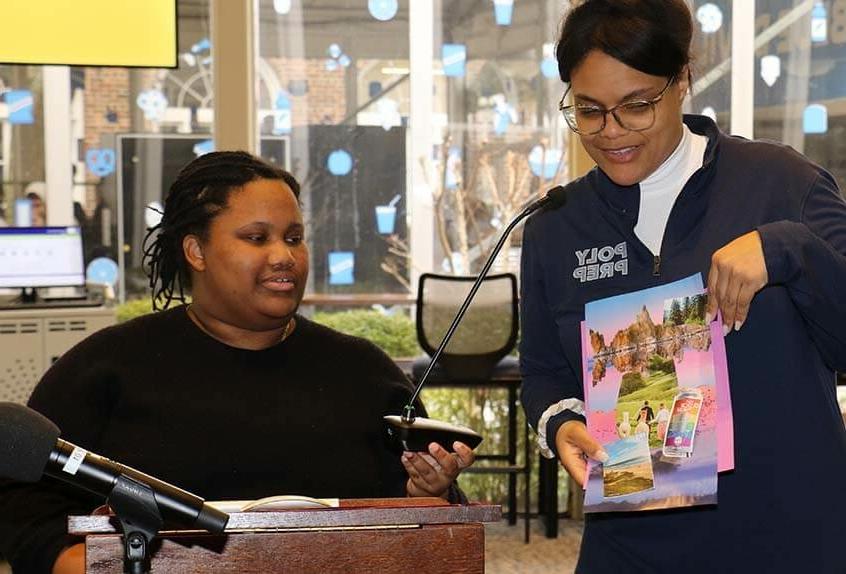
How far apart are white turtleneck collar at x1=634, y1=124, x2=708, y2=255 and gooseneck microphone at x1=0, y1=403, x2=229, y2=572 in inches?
29.7

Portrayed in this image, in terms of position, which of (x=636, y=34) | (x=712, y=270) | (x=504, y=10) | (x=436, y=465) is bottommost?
(x=436, y=465)

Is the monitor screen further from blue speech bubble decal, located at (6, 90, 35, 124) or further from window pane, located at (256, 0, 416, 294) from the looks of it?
window pane, located at (256, 0, 416, 294)

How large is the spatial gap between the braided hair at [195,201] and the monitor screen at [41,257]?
334 centimetres

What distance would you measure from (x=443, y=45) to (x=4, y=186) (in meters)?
2.36

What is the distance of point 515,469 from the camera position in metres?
5.40

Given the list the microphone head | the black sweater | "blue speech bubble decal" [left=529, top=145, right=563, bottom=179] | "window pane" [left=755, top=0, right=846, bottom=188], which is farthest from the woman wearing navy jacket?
"window pane" [left=755, top=0, right=846, bottom=188]

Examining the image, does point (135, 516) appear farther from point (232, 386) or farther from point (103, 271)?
point (103, 271)

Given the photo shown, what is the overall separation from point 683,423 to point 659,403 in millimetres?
43

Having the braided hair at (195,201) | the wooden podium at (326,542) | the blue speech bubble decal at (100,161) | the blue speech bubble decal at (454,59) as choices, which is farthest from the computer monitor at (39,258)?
the wooden podium at (326,542)

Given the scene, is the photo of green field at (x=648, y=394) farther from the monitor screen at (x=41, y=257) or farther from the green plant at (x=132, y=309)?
the green plant at (x=132, y=309)

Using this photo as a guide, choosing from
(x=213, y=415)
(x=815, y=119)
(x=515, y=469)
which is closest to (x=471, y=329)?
(x=515, y=469)

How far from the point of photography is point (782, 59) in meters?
6.32

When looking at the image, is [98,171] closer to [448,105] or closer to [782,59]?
[448,105]

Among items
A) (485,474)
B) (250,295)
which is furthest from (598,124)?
(485,474)
